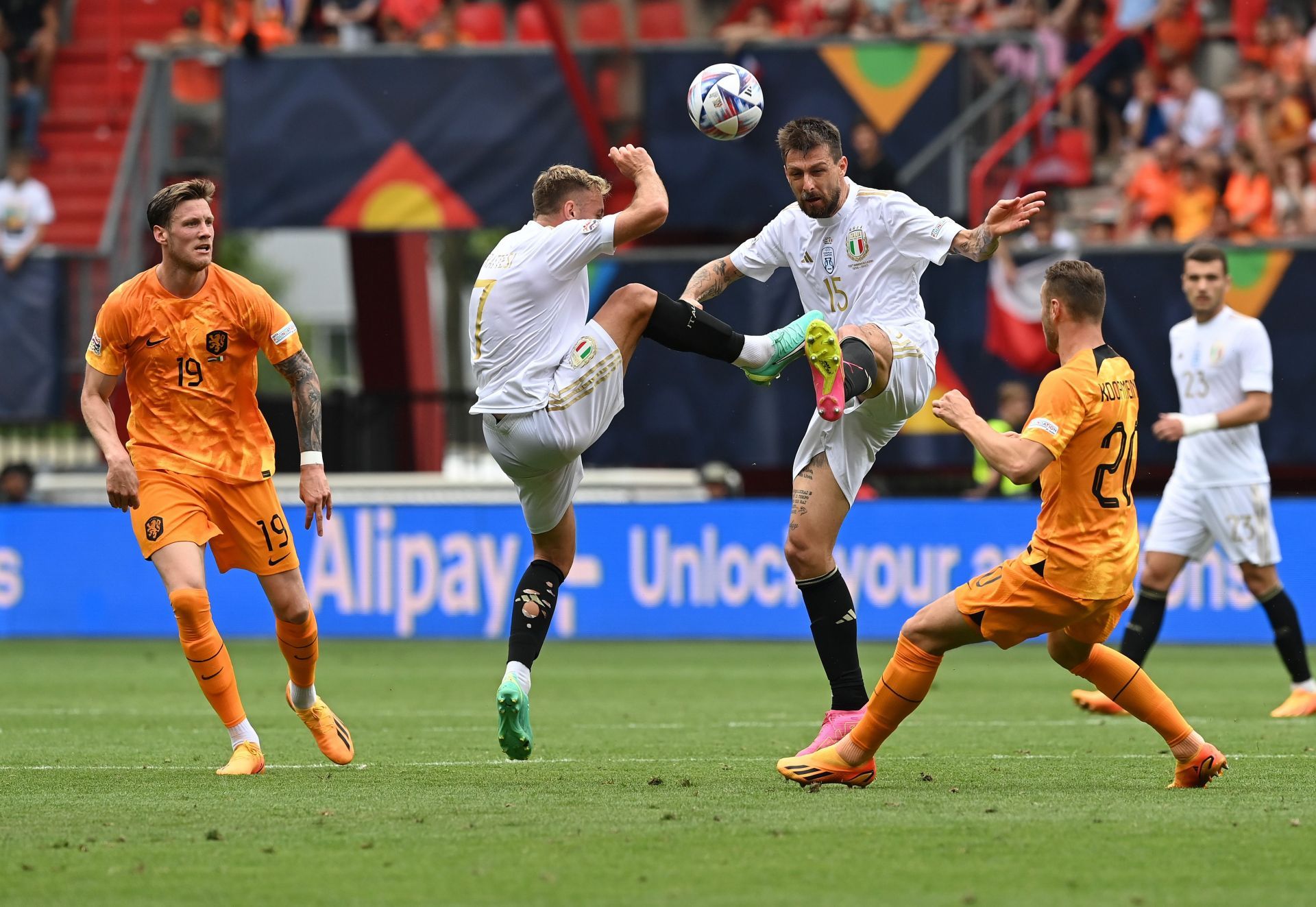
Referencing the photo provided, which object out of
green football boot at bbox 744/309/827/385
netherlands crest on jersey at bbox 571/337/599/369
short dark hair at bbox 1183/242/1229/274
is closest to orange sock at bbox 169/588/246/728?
netherlands crest on jersey at bbox 571/337/599/369

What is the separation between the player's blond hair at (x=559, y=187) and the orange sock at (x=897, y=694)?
7.41 feet

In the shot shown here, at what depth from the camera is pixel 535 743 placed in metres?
8.97

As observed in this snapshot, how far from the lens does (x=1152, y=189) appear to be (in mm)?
18031

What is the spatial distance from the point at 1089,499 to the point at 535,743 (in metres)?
3.30

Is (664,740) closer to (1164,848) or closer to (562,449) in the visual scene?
(562,449)

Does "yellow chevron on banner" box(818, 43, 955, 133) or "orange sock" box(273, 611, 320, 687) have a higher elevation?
"yellow chevron on banner" box(818, 43, 955, 133)

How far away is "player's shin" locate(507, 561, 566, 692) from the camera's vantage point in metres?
7.62

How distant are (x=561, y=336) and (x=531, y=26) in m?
13.4

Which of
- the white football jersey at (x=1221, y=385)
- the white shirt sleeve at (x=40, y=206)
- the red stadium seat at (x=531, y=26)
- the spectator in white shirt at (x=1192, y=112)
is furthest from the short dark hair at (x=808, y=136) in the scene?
the white shirt sleeve at (x=40, y=206)

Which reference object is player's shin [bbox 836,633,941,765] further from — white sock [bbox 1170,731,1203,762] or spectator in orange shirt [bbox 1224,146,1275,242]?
spectator in orange shirt [bbox 1224,146,1275,242]

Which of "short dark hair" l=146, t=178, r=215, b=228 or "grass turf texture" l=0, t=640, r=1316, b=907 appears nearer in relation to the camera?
"grass turf texture" l=0, t=640, r=1316, b=907

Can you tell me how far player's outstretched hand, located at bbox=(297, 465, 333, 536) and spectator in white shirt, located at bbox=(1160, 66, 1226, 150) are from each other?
12.7 m

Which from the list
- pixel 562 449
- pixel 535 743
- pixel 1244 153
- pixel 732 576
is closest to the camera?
pixel 562 449

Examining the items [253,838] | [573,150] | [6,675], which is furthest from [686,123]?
[253,838]
